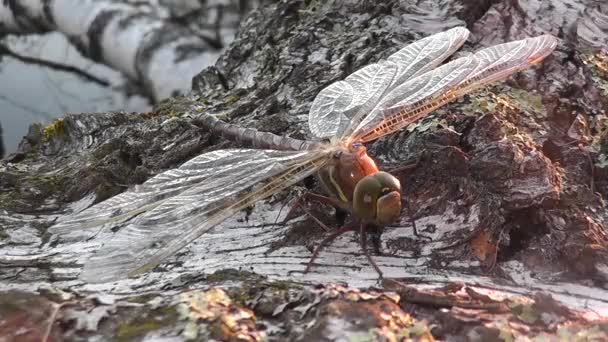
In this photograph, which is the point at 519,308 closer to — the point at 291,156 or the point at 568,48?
the point at 291,156

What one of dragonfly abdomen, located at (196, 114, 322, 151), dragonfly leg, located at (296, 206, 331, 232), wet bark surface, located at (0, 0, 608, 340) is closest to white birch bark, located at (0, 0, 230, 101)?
wet bark surface, located at (0, 0, 608, 340)

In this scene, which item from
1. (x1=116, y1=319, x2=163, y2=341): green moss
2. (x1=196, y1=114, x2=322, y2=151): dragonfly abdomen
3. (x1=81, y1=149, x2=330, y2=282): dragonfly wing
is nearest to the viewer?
(x1=116, y1=319, x2=163, y2=341): green moss

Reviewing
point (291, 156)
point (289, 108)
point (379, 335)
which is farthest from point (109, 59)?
point (379, 335)

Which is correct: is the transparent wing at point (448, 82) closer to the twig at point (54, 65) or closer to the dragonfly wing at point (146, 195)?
the dragonfly wing at point (146, 195)

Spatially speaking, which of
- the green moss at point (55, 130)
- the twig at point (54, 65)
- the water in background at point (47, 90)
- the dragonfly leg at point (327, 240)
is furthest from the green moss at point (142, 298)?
the twig at point (54, 65)

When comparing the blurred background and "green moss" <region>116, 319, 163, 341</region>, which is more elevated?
the blurred background

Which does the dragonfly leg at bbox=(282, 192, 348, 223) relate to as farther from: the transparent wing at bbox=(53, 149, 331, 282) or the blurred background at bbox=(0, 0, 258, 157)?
the blurred background at bbox=(0, 0, 258, 157)

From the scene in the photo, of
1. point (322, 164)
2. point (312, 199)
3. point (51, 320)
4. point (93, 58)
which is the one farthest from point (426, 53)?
point (93, 58)
